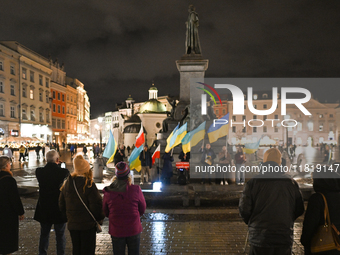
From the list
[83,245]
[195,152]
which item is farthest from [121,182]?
[195,152]

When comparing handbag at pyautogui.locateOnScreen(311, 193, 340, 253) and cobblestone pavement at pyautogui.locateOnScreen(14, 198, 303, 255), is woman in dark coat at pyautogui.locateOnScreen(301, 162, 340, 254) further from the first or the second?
cobblestone pavement at pyautogui.locateOnScreen(14, 198, 303, 255)

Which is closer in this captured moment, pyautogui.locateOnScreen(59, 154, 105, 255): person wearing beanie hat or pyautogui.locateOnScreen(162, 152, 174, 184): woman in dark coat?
pyautogui.locateOnScreen(59, 154, 105, 255): person wearing beanie hat

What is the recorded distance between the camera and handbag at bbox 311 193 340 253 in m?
2.92

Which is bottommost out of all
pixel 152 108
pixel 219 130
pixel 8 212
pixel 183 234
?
pixel 183 234

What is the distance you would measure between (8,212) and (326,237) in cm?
404

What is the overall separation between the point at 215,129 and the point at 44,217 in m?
8.86

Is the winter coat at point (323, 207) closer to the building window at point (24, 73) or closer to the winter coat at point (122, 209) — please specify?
the winter coat at point (122, 209)

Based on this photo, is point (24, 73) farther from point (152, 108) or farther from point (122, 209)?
point (122, 209)

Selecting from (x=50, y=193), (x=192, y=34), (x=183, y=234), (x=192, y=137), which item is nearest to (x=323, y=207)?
(x=50, y=193)

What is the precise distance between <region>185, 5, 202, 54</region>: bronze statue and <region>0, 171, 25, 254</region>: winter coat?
15.3 meters

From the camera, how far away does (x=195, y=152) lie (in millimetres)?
14508

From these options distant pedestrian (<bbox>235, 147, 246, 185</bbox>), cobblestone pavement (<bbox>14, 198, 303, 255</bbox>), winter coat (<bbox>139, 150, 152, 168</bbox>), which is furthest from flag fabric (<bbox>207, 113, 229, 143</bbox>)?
cobblestone pavement (<bbox>14, 198, 303, 255</bbox>)

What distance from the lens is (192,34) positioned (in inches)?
728

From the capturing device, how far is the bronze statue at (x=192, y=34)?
18.3 m
